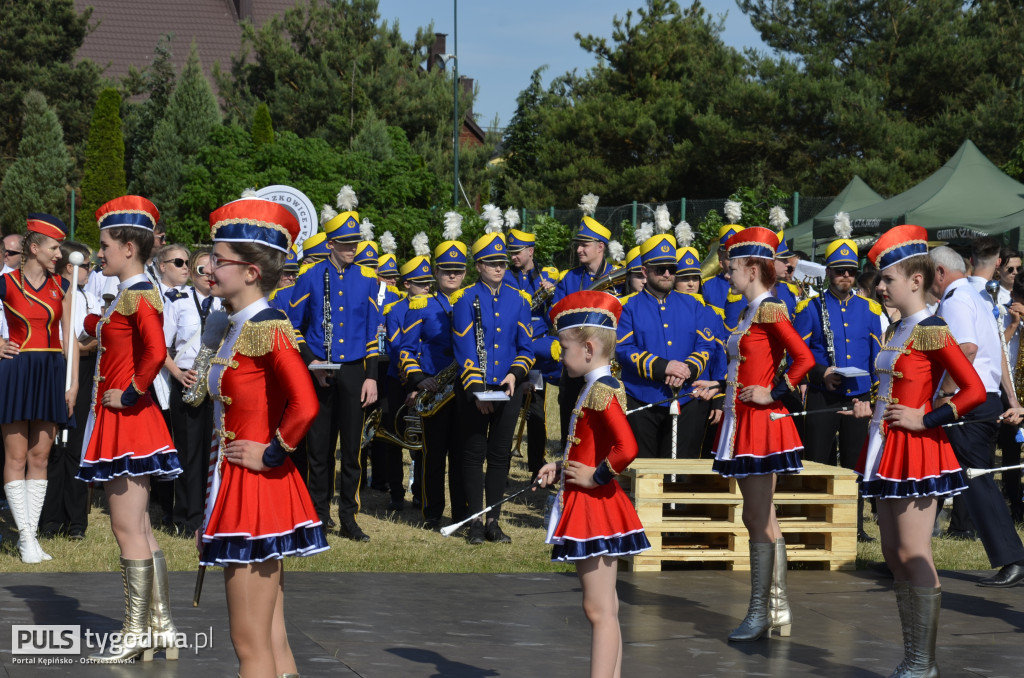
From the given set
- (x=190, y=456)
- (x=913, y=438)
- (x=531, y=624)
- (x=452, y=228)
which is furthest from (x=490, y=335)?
(x=913, y=438)

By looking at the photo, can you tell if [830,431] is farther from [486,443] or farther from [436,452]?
[436,452]

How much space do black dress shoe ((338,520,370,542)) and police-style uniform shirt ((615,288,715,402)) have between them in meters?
2.31

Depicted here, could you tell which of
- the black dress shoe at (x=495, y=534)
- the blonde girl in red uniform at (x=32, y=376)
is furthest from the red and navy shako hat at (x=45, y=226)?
the black dress shoe at (x=495, y=534)

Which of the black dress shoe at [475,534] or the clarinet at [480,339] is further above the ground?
the clarinet at [480,339]

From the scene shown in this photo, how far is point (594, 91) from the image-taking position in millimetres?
44750

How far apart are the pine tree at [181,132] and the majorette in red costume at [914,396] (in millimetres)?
37693

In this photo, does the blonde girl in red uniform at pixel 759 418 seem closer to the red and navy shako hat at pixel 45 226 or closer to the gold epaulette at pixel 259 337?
the gold epaulette at pixel 259 337

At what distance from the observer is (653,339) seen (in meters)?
9.23

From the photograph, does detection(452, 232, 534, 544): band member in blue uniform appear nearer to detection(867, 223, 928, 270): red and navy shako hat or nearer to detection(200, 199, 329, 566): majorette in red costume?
detection(867, 223, 928, 270): red and navy shako hat

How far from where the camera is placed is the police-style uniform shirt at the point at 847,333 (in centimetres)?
991

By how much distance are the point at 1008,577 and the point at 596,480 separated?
4290 millimetres

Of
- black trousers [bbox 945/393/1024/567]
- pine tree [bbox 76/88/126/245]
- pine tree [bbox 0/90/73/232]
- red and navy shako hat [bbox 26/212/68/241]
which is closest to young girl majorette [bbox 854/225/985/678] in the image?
black trousers [bbox 945/393/1024/567]

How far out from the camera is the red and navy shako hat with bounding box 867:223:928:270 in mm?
5719

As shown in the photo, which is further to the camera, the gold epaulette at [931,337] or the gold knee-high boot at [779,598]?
the gold knee-high boot at [779,598]
